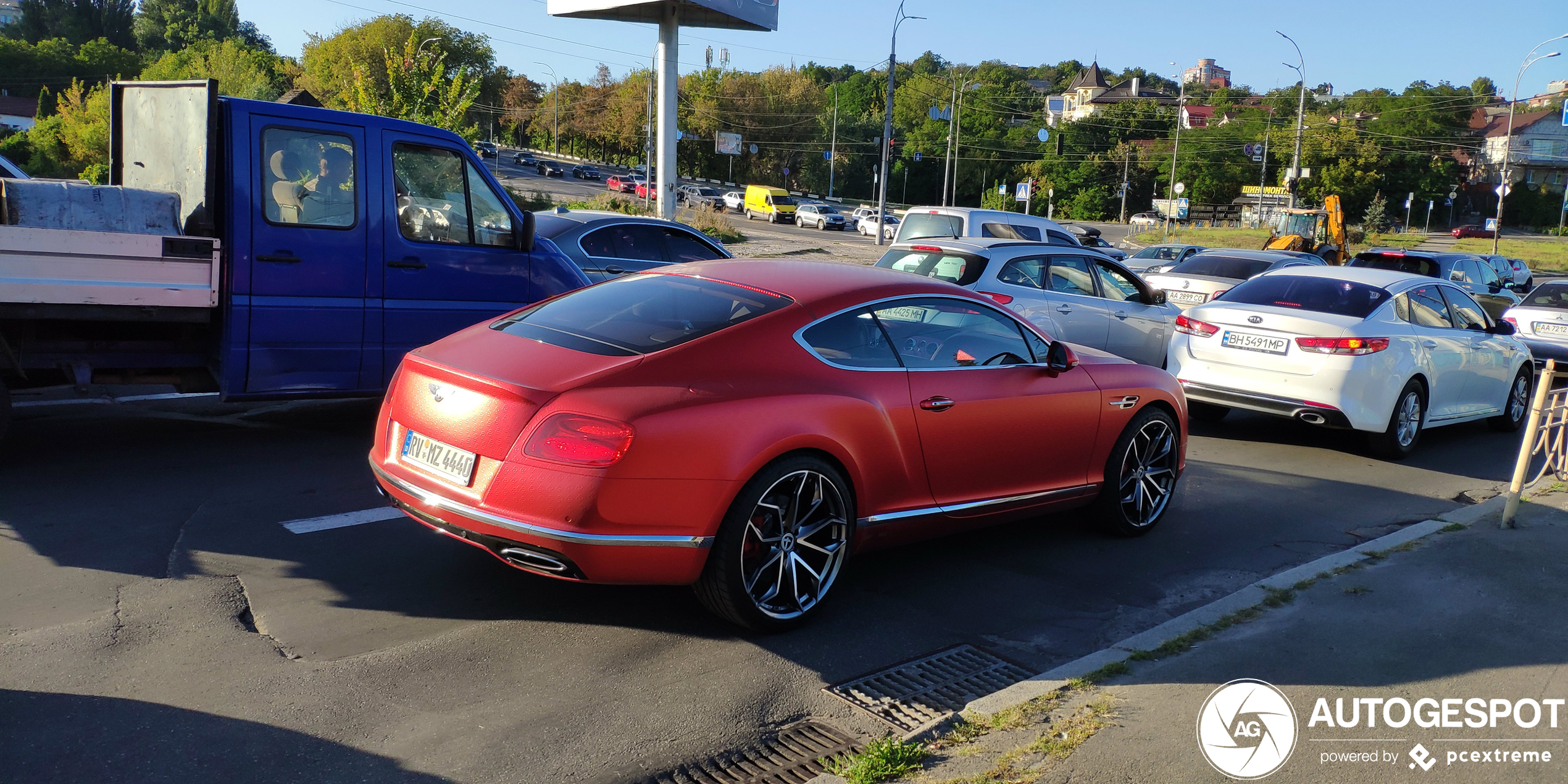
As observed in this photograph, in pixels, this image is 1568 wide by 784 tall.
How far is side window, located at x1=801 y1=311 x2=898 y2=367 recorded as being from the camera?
15.5 feet

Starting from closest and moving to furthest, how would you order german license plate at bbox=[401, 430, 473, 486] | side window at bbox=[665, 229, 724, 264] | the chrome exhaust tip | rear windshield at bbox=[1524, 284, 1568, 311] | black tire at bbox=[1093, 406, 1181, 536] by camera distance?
the chrome exhaust tip
german license plate at bbox=[401, 430, 473, 486]
black tire at bbox=[1093, 406, 1181, 536]
side window at bbox=[665, 229, 724, 264]
rear windshield at bbox=[1524, 284, 1568, 311]

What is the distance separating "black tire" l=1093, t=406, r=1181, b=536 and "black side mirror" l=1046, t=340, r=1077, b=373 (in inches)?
28.8

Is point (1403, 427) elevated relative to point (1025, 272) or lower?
lower

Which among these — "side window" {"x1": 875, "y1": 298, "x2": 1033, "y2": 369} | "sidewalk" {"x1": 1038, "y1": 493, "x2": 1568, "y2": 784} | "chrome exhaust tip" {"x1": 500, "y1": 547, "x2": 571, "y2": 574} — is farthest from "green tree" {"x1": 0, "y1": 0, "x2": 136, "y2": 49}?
"sidewalk" {"x1": 1038, "y1": 493, "x2": 1568, "y2": 784}

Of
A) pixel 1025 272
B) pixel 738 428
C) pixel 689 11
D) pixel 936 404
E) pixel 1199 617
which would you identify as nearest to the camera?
pixel 738 428

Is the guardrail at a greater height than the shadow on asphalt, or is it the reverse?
the guardrail

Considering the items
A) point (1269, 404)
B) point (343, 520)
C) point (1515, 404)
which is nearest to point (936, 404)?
point (343, 520)

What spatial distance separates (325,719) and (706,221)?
3664cm

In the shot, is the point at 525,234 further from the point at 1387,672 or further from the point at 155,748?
the point at 1387,672

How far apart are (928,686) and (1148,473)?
2.85 m

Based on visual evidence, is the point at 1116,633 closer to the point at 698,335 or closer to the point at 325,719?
the point at 698,335

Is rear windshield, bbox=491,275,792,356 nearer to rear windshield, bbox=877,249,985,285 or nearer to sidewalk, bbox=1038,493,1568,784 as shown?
sidewalk, bbox=1038,493,1568,784

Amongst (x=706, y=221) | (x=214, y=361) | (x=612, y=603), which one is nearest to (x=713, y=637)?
(x=612, y=603)

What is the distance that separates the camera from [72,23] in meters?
132
